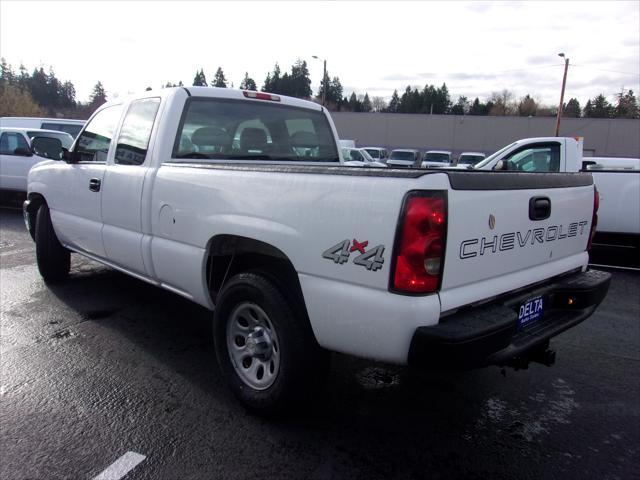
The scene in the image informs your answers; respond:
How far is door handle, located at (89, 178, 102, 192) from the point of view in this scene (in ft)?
14.3

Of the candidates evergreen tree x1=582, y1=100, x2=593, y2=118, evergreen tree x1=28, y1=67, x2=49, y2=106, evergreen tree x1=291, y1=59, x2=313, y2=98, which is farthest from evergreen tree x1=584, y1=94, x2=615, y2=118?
evergreen tree x1=28, y1=67, x2=49, y2=106

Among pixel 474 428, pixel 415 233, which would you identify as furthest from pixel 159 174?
pixel 474 428

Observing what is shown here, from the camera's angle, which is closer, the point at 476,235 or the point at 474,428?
the point at 476,235

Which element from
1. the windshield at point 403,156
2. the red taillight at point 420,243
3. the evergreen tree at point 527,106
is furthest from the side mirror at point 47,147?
the evergreen tree at point 527,106

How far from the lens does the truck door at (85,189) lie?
4477 millimetres

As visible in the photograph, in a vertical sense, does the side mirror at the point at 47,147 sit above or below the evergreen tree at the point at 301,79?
below

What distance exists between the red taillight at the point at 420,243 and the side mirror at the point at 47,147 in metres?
4.22

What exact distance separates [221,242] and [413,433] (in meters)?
1.65

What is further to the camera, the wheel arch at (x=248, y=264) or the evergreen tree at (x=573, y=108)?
the evergreen tree at (x=573, y=108)

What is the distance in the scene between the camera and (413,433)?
2.97m

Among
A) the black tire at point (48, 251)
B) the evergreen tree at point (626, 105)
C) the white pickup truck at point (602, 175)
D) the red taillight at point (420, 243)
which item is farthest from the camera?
the evergreen tree at point (626, 105)

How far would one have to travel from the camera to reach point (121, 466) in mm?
2594

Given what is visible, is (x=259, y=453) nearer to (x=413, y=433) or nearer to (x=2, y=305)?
(x=413, y=433)

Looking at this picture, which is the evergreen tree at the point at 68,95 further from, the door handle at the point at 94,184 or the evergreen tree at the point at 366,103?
the door handle at the point at 94,184
